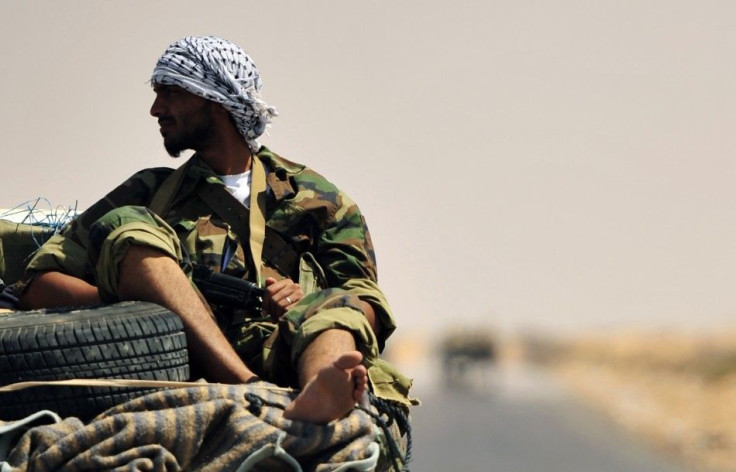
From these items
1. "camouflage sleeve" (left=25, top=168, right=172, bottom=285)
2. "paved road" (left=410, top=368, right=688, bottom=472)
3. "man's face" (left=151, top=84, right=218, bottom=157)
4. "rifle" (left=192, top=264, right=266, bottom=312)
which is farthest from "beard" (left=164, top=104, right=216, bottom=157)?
"paved road" (left=410, top=368, right=688, bottom=472)

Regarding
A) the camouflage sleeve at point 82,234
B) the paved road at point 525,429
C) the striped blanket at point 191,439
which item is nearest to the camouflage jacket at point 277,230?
the camouflage sleeve at point 82,234

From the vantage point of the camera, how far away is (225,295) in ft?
20.9

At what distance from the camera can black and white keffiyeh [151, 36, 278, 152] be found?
7.00 meters

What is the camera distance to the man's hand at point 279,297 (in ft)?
20.6

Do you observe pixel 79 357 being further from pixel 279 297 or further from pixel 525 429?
pixel 525 429

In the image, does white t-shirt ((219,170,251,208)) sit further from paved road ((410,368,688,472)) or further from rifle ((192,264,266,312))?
paved road ((410,368,688,472))

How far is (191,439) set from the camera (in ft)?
17.4

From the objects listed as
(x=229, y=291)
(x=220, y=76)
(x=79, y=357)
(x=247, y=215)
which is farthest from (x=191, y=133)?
(x=79, y=357)

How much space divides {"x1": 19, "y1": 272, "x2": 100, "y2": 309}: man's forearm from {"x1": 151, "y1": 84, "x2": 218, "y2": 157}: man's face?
0.87m

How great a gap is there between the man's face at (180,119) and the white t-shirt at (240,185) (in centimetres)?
20

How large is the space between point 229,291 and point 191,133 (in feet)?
3.04

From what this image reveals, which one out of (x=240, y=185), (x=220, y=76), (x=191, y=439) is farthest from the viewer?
(x=220, y=76)

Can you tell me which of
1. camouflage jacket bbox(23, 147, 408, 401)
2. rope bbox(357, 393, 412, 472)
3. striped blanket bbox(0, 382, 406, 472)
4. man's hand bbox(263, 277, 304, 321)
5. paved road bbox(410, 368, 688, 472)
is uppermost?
camouflage jacket bbox(23, 147, 408, 401)

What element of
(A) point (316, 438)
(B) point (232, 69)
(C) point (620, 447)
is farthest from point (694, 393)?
(A) point (316, 438)
